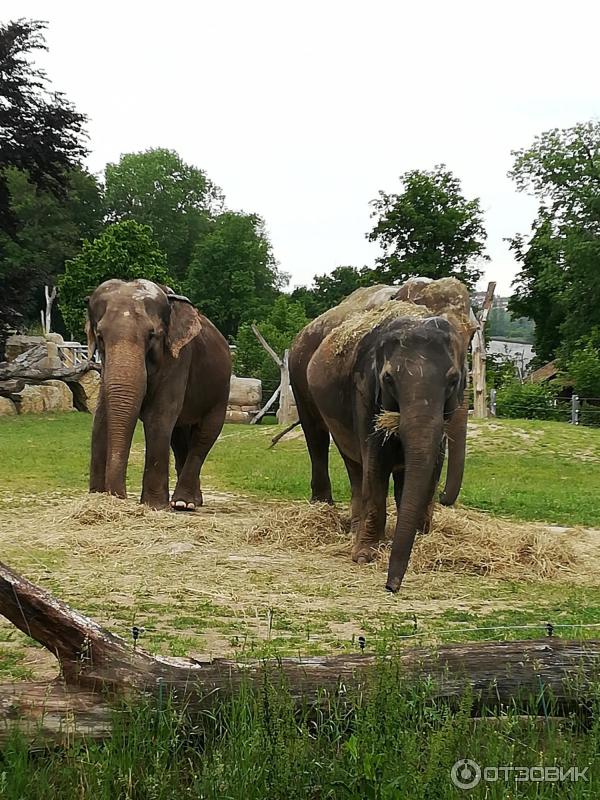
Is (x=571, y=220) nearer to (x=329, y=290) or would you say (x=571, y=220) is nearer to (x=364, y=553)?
(x=329, y=290)

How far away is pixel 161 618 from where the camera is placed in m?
6.82

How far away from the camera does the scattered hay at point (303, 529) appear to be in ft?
34.0

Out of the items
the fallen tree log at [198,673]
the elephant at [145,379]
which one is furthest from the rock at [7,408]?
the fallen tree log at [198,673]

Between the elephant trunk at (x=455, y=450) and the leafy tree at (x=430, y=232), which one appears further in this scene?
the leafy tree at (x=430, y=232)

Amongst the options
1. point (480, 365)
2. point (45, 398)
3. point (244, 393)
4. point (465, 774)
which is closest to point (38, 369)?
point (45, 398)

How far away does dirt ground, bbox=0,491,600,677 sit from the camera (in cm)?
645

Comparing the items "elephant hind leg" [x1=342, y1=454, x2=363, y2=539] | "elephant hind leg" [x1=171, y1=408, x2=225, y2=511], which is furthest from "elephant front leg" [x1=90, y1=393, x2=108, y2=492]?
"elephant hind leg" [x1=342, y1=454, x2=363, y2=539]

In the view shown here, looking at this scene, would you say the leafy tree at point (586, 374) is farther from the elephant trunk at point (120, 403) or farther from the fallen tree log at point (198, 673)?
the fallen tree log at point (198, 673)

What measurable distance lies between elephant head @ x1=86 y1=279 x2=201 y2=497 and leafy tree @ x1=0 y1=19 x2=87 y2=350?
23799mm

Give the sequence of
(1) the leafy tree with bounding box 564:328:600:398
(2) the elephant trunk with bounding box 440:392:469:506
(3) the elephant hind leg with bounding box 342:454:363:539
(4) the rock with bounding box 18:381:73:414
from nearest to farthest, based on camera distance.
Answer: (3) the elephant hind leg with bounding box 342:454:363:539 → (2) the elephant trunk with bounding box 440:392:469:506 → (4) the rock with bounding box 18:381:73:414 → (1) the leafy tree with bounding box 564:328:600:398

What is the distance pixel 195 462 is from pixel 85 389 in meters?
21.1

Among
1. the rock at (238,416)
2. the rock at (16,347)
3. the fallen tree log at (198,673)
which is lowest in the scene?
the rock at (238,416)

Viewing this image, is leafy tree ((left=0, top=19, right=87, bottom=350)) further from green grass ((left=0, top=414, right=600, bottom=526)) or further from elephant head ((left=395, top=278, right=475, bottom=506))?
elephant head ((left=395, top=278, right=475, bottom=506))

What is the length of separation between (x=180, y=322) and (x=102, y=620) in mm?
6757
